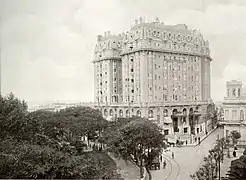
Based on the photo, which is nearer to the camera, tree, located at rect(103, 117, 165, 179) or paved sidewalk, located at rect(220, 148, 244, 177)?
paved sidewalk, located at rect(220, 148, 244, 177)

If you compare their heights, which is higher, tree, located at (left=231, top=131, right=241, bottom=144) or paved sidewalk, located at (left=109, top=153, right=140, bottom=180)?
tree, located at (left=231, top=131, right=241, bottom=144)

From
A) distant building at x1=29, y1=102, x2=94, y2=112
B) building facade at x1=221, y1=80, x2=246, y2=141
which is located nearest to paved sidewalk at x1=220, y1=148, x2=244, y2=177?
building facade at x1=221, y1=80, x2=246, y2=141

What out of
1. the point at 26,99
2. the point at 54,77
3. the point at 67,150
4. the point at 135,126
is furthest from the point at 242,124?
the point at 26,99

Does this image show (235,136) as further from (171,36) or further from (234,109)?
(171,36)

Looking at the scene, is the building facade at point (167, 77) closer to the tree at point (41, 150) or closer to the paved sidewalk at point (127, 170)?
the paved sidewalk at point (127, 170)

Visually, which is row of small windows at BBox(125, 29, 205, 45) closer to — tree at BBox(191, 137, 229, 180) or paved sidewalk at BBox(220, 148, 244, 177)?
tree at BBox(191, 137, 229, 180)

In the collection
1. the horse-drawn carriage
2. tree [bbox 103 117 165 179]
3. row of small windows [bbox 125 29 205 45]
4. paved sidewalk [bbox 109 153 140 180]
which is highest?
row of small windows [bbox 125 29 205 45]

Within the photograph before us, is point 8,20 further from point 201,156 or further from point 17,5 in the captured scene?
point 201,156
